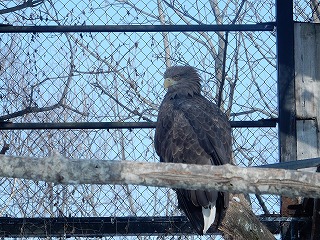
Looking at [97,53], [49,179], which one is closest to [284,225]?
[97,53]

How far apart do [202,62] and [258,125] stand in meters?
0.71

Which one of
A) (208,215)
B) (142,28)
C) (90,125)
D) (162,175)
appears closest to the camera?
(162,175)

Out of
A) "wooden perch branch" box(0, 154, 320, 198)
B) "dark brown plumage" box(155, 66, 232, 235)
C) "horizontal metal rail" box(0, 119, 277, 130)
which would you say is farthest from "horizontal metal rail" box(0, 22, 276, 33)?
"wooden perch branch" box(0, 154, 320, 198)

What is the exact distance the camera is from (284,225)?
15.0ft

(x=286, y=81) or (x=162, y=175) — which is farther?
(x=286, y=81)

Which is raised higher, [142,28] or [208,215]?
[142,28]

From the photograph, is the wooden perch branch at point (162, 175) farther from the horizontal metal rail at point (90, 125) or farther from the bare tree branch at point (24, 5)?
the bare tree branch at point (24, 5)

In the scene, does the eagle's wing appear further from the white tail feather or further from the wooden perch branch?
the wooden perch branch

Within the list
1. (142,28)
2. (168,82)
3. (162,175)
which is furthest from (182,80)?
(162,175)

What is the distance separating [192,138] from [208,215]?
1.82 feet

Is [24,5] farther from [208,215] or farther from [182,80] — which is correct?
[208,215]

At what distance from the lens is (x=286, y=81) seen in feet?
16.0

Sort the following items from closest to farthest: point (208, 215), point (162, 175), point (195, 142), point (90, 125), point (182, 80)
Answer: point (162, 175)
point (208, 215)
point (195, 142)
point (90, 125)
point (182, 80)

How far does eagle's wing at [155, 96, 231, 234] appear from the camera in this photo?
4285 mm
